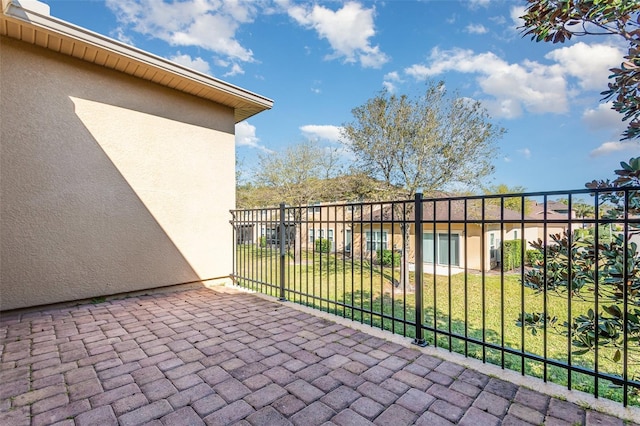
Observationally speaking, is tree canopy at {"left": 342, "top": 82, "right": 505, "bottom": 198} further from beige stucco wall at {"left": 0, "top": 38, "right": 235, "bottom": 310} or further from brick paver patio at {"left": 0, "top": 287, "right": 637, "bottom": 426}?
brick paver patio at {"left": 0, "top": 287, "right": 637, "bottom": 426}

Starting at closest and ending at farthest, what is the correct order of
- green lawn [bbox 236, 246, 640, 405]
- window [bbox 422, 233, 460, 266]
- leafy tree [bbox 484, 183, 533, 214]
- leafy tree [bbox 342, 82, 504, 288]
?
green lawn [bbox 236, 246, 640, 405] → leafy tree [bbox 484, 183, 533, 214] → leafy tree [bbox 342, 82, 504, 288] → window [bbox 422, 233, 460, 266]

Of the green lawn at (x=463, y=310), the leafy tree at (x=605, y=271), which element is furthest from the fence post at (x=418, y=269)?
the leafy tree at (x=605, y=271)

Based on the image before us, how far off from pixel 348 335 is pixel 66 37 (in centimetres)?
526

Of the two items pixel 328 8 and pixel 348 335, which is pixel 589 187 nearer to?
pixel 348 335

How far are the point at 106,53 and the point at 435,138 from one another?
393 inches

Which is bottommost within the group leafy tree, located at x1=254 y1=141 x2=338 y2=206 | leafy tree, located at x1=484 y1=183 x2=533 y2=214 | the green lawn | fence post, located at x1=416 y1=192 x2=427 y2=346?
the green lawn

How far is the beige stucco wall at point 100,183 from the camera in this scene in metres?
3.97

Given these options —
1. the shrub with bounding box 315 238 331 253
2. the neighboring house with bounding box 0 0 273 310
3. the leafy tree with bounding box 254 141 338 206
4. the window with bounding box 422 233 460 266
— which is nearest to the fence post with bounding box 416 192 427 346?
the shrub with bounding box 315 238 331 253

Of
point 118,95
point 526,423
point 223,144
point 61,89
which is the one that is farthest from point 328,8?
point 526,423

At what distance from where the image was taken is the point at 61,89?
168 inches

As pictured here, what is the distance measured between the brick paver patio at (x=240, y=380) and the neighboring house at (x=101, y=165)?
1052 millimetres

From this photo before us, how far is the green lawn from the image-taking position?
9.15ft

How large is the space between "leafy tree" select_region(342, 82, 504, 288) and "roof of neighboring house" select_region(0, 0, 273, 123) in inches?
261

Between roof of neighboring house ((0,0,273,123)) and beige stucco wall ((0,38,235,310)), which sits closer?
roof of neighboring house ((0,0,273,123))
